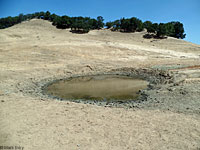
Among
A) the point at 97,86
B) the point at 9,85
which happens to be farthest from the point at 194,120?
the point at 9,85

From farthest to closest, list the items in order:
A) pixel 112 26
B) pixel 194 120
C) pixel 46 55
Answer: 1. pixel 112 26
2. pixel 46 55
3. pixel 194 120

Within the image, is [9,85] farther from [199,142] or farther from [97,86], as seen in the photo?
[199,142]

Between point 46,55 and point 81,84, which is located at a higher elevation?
point 46,55

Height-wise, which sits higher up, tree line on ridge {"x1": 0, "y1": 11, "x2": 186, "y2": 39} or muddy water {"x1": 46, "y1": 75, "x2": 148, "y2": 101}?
tree line on ridge {"x1": 0, "y1": 11, "x2": 186, "y2": 39}

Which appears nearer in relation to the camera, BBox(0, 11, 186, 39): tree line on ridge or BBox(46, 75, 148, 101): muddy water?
BBox(46, 75, 148, 101): muddy water

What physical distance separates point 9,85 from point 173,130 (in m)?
12.8

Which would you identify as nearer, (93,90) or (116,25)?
(93,90)

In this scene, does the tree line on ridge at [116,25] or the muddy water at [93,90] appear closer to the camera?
the muddy water at [93,90]

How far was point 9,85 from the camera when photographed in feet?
44.9

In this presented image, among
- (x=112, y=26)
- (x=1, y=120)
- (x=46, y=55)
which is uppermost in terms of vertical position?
(x=112, y=26)

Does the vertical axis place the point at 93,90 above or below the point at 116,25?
below

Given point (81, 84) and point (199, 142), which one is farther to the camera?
point (81, 84)

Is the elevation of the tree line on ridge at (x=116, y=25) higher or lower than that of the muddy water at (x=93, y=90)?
higher

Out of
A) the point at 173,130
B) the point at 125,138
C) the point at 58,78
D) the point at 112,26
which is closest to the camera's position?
the point at 125,138
